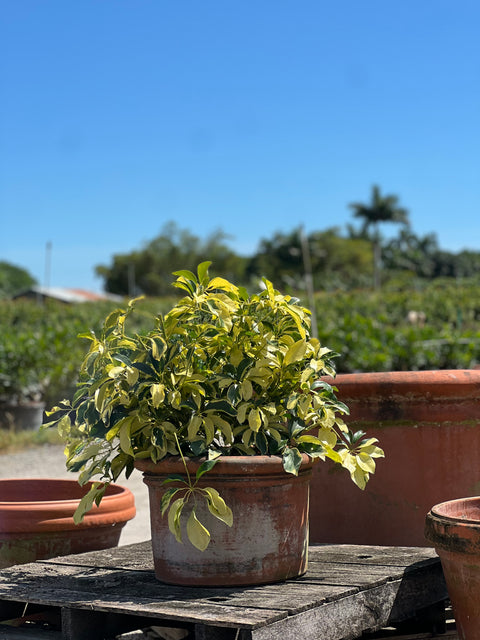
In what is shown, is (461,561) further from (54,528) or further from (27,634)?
(54,528)

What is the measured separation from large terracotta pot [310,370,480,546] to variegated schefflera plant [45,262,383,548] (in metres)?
0.50

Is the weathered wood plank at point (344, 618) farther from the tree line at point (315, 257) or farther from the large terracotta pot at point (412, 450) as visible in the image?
the tree line at point (315, 257)

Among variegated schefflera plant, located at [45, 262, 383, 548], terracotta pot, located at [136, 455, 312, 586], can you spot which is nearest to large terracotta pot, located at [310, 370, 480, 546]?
variegated schefflera plant, located at [45, 262, 383, 548]

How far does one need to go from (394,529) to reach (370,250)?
60237 millimetres

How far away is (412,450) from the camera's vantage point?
2859mm

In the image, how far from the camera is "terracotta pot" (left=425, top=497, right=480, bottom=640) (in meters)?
2.11

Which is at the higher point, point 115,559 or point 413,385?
point 413,385

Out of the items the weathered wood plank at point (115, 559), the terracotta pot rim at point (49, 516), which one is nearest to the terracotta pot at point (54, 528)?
the terracotta pot rim at point (49, 516)

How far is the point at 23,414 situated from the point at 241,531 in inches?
327

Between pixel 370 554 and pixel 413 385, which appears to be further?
pixel 413 385

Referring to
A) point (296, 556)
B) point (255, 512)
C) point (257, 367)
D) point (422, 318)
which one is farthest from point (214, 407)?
point (422, 318)

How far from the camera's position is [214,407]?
2289 mm

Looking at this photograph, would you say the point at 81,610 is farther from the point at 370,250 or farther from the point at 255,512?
the point at 370,250

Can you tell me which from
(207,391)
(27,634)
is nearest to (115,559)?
(27,634)
